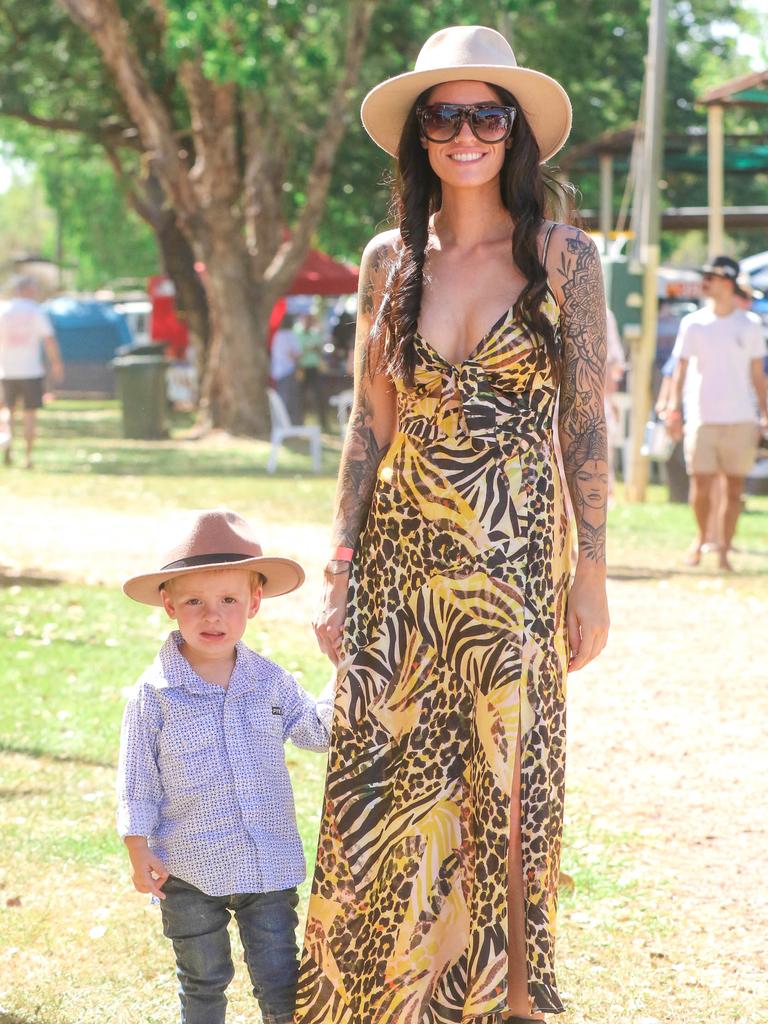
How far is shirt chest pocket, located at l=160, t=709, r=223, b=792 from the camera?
3408 mm

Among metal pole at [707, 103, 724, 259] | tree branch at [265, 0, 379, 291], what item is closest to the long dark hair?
metal pole at [707, 103, 724, 259]

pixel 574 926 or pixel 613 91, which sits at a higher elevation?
pixel 613 91

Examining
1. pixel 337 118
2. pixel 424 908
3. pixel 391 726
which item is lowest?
pixel 424 908

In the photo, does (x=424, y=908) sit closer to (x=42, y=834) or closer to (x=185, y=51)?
(x=42, y=834)

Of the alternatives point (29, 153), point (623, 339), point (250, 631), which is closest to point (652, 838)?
point (250, 631)

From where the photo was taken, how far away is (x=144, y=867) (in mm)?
3354

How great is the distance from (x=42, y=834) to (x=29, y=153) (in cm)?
3321

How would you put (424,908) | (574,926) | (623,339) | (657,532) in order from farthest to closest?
(623,339) → (657,532) → (574,926) → (424,908)

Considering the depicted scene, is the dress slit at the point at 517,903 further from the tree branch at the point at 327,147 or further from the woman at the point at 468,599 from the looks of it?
the tree branch at the point at 327,147

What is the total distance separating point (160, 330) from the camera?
38.4 m

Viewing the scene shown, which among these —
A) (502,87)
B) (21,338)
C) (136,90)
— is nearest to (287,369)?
(136,90)

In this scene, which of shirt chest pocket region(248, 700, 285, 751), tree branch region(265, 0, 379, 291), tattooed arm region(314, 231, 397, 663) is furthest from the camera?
tree branch region(265, 0, 379, 291)

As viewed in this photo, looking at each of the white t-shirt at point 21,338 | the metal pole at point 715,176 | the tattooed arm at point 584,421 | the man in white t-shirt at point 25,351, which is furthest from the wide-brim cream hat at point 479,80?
the white t-shirt at point 21,338

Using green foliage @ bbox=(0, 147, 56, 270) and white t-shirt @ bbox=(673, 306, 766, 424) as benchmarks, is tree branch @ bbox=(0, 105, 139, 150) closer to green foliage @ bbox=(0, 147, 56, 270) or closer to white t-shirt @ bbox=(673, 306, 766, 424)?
white t-shirt @ bbox=(673, 306, 766, 424)
